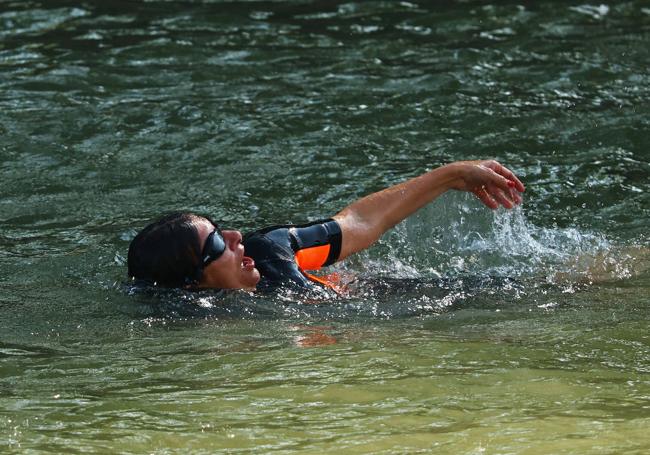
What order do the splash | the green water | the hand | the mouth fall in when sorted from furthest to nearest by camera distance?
the splash → the hand → the mouth → the green water

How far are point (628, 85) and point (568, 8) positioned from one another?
262 cm

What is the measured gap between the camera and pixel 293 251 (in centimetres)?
662

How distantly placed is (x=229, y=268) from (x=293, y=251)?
18.3 inches

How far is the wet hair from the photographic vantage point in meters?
6.23

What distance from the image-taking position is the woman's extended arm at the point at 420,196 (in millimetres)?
6684

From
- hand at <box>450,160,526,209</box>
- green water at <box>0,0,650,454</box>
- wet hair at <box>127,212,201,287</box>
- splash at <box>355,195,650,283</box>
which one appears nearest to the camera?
green water at <box>0,0,650,454</box>

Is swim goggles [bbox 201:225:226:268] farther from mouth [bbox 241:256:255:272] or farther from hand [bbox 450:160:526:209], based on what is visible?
hand [bbox 450:160:526:209]

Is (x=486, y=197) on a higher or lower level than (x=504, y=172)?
lower

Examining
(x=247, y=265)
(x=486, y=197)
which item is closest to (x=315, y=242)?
(x=247, y=265)

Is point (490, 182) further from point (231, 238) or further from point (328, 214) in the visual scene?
point (328, 214)

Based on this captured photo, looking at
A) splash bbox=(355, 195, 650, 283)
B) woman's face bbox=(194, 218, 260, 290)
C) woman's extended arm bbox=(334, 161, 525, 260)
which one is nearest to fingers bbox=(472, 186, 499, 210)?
woman's extended arm bbox=(334, 161, 525, 260)

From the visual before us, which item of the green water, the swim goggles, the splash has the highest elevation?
the swim goggles

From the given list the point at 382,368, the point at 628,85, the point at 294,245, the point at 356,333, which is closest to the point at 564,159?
the point at 628,85

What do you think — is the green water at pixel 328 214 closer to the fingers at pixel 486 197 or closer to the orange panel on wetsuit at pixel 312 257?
the orange panel on wetsuit at pixel 312 257
